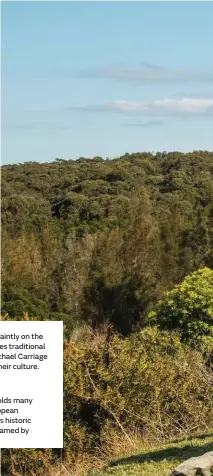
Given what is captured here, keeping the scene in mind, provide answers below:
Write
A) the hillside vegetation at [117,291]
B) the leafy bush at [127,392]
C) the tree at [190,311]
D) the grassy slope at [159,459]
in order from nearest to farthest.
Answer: the grassy slope at [159,459]
the hillside vegetation at [117,291]
the leafy bush at [127,392]
the tree at [190,311]

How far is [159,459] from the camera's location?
908 centimetres

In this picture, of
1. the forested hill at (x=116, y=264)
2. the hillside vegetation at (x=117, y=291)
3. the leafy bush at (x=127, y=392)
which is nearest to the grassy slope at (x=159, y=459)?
the hillside vegetation at (x=117, y=291)

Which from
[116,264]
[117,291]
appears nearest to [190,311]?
[117,291]

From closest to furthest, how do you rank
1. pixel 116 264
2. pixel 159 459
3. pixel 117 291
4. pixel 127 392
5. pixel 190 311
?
pixel 159 459, pixel 127 392, pixel 190 311, pixel 117 291, pixel 116 264

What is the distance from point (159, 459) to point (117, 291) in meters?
20.4

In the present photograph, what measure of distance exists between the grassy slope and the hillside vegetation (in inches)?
1.8

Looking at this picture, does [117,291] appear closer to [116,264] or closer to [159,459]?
[116,264]

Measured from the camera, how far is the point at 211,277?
21.1 metres

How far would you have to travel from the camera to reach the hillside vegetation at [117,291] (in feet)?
43.7

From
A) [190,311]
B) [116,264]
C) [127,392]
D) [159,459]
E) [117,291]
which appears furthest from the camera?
[116,264]

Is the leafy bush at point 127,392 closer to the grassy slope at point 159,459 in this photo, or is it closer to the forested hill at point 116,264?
the grassy slope at point 159,459

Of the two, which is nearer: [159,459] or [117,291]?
[159,459]

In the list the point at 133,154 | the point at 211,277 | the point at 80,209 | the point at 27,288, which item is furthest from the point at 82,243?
the point at 133,154

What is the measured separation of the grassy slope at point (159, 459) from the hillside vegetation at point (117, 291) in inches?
1.8
